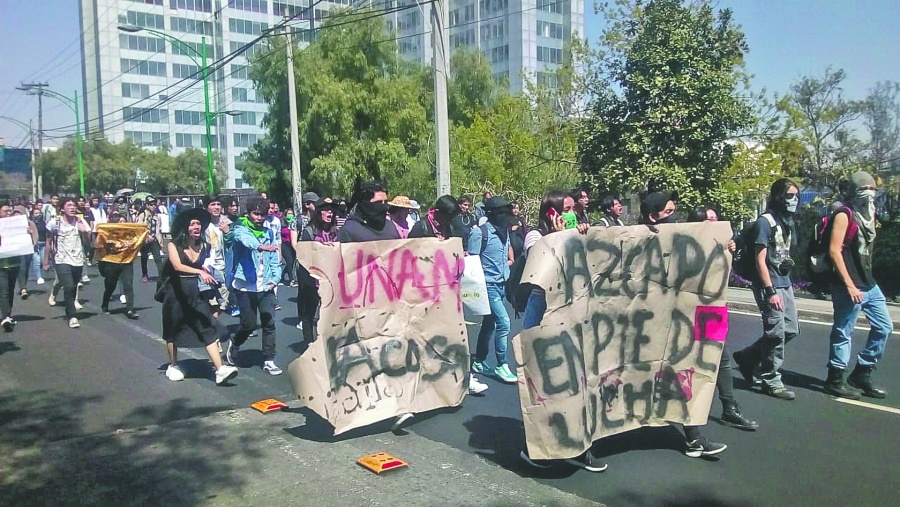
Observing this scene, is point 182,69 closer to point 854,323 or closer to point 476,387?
point 476,387

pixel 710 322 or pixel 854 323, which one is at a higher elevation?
pixel 710 322

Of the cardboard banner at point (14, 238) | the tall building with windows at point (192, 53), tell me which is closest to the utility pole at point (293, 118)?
the cardboard banner at point (14, 238)

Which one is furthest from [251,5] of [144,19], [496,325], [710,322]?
[710,322]

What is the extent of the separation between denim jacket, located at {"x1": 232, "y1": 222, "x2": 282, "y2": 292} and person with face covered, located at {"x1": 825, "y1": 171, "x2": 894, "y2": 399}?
4976 mm

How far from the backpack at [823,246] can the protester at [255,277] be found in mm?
4836

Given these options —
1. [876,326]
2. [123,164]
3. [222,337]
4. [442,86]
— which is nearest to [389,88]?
[442,86]

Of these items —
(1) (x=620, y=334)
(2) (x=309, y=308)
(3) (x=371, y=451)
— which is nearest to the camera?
(1) (x=620, y=334)

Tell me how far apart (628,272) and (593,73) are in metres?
11.1

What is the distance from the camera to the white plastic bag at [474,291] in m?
6.57

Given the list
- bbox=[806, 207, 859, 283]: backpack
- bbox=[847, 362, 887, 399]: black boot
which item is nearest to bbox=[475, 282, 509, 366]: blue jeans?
bbox=[806, 207, 859, 283]: backpack

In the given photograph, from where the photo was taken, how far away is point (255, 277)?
7238 mm

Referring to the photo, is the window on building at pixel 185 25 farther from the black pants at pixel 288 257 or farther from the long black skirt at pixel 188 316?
the long black skirt at pixel 188 316

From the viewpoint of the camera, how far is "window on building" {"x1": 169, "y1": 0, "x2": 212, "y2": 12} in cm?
8431

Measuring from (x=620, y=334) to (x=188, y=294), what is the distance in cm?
413
